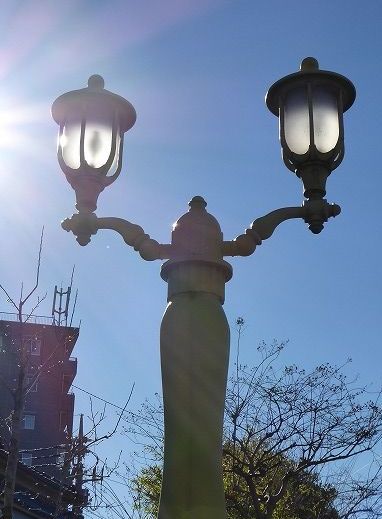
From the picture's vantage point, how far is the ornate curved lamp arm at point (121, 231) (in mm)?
3420

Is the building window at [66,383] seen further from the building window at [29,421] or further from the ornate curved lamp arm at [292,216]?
the ornate curved lamp arm at [292,216]

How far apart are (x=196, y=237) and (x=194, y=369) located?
62 cm

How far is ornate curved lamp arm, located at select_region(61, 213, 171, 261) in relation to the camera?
3.42 m

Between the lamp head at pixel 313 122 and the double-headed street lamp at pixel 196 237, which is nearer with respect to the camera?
the double-headed street lamp at pixel 196 237

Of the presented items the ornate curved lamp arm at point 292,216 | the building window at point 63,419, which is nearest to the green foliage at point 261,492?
the ornate curved lamp arm at point 292,216

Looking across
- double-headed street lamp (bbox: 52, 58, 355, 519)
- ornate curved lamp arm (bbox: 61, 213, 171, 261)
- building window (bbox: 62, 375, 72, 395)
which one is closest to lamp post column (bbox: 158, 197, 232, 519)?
double-headed street lamp (bbox: 52, 58, 355, 519)

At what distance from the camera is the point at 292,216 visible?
3.62 m

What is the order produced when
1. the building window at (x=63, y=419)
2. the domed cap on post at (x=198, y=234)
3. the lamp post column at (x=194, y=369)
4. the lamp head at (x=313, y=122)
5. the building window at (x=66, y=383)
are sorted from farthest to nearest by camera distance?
the building window at (x=66, y=383) → the building window at (x=63, y=419) → the lamp head at (x=313, y=122) → the domed cap on post at (x=198, y=234) → the lamp post column at (x=194, y=369)

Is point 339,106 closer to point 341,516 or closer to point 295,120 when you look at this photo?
point 295,120

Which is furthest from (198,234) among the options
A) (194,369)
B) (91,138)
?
(91,138)

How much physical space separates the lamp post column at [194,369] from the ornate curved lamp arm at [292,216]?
0.71 ft

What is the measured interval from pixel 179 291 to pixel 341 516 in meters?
15.3

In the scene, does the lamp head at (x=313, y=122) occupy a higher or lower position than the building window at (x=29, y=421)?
lower

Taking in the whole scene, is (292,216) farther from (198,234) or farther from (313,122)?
(198,234)
